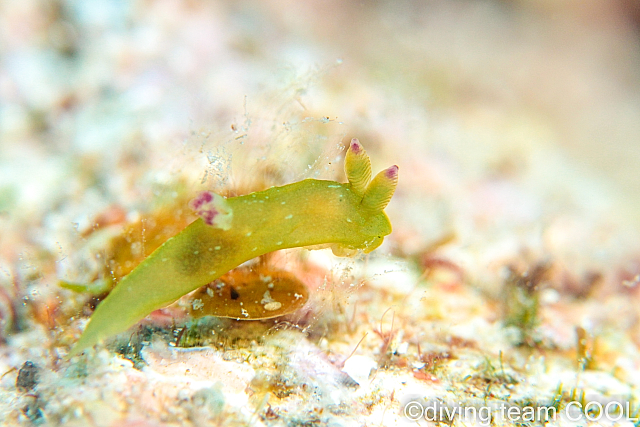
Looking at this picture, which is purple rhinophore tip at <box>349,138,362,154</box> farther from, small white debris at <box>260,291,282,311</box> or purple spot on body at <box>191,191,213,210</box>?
small white debris at <box>260,291,282,311</box>

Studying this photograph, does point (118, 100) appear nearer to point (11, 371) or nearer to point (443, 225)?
point (11, 371)

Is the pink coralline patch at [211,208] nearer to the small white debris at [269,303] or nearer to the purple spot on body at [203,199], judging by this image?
the purple spot on body at [203,199]

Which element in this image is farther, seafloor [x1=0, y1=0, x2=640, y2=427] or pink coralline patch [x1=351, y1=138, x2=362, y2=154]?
seafloor [x1=0, y1=0, x2=640, y2=427]

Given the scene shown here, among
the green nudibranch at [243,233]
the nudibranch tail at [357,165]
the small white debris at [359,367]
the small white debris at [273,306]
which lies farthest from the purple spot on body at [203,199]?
the small white debris at [359,367]

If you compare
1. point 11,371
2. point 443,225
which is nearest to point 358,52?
Result: point 443,225

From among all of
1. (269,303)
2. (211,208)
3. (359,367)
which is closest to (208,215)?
(211,208)

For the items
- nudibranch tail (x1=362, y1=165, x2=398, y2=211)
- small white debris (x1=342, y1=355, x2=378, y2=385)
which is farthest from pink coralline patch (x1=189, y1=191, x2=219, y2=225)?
small white debris (x1=342, y1=355, x2=378, y2=385)

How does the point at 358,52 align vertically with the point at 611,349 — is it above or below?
above
